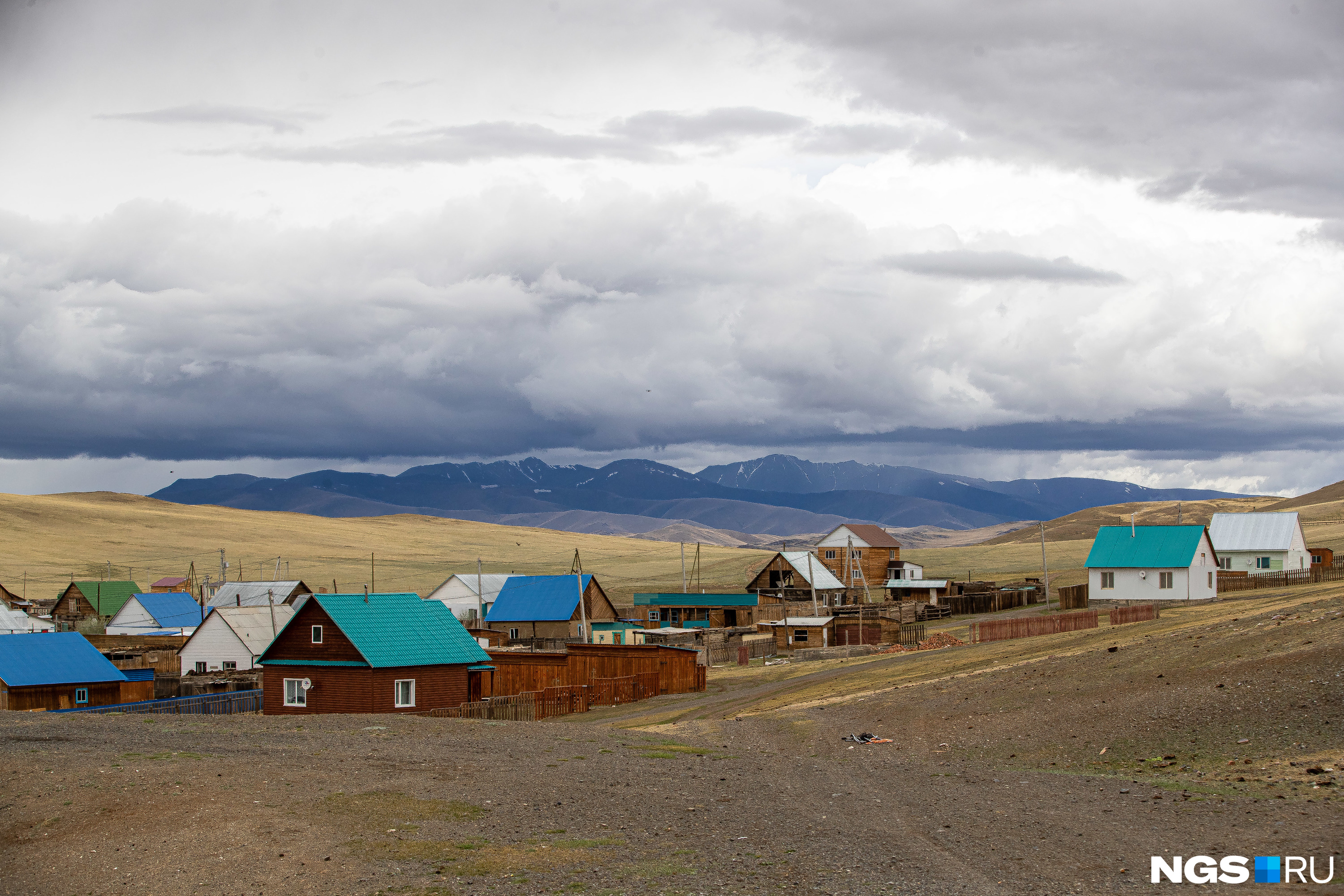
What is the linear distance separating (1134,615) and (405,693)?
3607cm

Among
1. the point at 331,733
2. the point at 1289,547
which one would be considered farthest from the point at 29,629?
the point at 1289,547

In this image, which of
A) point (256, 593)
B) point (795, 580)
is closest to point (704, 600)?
point (795, 580)

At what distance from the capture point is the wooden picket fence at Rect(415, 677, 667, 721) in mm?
42844

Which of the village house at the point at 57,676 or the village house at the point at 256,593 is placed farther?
the village house at the point at 256,593

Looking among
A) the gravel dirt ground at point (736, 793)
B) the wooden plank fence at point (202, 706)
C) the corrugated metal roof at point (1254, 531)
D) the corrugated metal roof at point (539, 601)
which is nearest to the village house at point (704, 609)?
the corrugated metal roof at point (539, 601)

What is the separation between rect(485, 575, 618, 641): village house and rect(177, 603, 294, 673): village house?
1700 cm

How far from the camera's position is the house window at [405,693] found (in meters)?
45.6

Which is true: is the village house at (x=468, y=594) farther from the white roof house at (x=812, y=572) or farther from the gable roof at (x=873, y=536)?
the gable roof at (x=873, y=536)

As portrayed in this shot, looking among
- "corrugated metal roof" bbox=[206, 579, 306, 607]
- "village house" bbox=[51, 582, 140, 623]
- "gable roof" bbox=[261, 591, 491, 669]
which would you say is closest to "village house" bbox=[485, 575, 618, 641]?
"corrugated metal roof" bbox=[206, 579, 306, 607]

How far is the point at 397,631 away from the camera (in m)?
46.9

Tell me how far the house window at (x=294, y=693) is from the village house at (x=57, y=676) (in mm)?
9947

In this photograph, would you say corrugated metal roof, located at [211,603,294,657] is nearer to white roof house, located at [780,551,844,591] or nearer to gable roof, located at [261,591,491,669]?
gable roof, located at [261,591,491,669]

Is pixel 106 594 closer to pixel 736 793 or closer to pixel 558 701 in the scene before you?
pixel 558 701

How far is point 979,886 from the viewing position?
1516 cm
